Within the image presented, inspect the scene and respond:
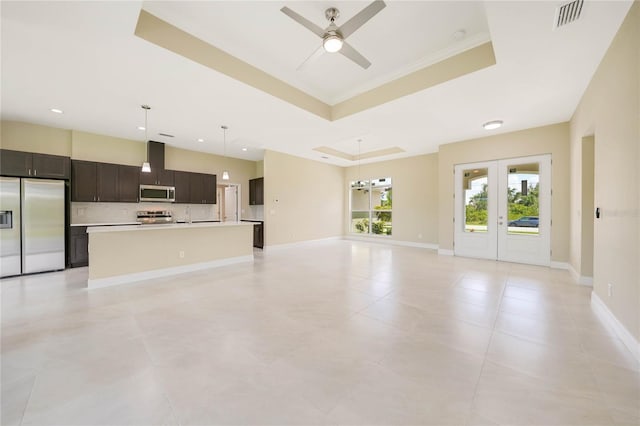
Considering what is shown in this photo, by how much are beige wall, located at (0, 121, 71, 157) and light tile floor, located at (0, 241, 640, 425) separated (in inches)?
118

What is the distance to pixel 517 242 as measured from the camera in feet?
17.7

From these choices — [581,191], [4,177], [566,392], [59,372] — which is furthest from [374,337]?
[4,177]

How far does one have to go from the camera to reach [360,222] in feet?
31.3

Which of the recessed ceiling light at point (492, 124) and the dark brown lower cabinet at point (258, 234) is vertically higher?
the recessed ceiling light at point (492, 124)

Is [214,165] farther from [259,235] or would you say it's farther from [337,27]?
[337,27]

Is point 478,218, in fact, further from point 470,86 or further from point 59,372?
point 59,372

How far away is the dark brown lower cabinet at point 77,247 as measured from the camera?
490 centimetres

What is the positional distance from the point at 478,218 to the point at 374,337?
5.10 meters

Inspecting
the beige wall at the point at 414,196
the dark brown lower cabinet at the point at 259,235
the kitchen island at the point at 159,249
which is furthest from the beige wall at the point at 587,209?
the dark brown lower cabinet at the point at 259,235

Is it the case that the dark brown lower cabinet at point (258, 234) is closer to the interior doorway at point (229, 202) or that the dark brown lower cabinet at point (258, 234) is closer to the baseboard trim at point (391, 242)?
the interior doorway at point (229, 202)

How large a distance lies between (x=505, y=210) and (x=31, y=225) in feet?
31.5

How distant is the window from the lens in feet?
28.7

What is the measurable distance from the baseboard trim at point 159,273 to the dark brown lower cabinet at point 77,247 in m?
1.98

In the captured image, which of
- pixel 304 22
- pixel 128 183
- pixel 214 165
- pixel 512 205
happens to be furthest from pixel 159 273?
pixel 512 205
